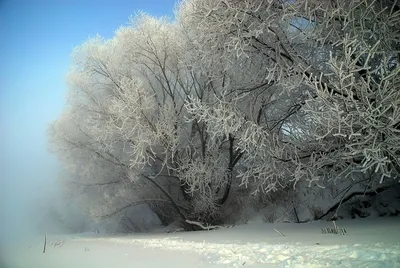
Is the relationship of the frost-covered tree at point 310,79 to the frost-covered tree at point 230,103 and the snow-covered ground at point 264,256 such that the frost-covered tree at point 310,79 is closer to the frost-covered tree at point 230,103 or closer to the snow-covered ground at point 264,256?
the frost-covered tree at point 230,103

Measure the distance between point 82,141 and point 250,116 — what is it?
7253 mm

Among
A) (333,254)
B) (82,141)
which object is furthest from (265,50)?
(82,141)

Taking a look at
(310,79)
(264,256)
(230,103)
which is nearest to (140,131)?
(230,103)

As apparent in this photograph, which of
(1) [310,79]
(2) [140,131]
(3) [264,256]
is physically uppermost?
(2) [140,131]

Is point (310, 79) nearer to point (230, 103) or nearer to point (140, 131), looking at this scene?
point (230, 103)

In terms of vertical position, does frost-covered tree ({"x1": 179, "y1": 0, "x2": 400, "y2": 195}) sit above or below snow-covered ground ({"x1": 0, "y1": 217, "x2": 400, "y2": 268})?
above

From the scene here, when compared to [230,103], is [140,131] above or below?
above

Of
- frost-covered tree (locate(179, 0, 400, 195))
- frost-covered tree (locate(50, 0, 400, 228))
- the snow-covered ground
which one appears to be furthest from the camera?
frost-covered tree (locate(50, 0, 400, 228))

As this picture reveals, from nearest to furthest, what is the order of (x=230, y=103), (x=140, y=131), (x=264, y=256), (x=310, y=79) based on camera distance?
(x=264, y=256)
(x=310, y=79)
(x=230, y=103)
(x=140, y=131)

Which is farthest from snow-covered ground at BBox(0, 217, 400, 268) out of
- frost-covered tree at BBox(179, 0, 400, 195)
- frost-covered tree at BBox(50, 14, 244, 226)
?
frost-covered tree at BBox(50, 14, 244, 226)

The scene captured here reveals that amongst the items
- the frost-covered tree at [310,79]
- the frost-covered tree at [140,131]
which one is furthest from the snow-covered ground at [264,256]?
the frost-covered tree at [140,131]

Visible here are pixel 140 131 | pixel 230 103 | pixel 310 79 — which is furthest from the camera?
pixel 140 131

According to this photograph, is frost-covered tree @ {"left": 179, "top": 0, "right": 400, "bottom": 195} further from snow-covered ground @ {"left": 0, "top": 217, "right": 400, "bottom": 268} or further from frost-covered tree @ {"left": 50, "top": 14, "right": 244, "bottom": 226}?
frost-covered tree @ {"left": 50, "top": 14, "right": 244, "bottom": 226}

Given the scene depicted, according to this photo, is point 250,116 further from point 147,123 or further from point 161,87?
point 161,87
